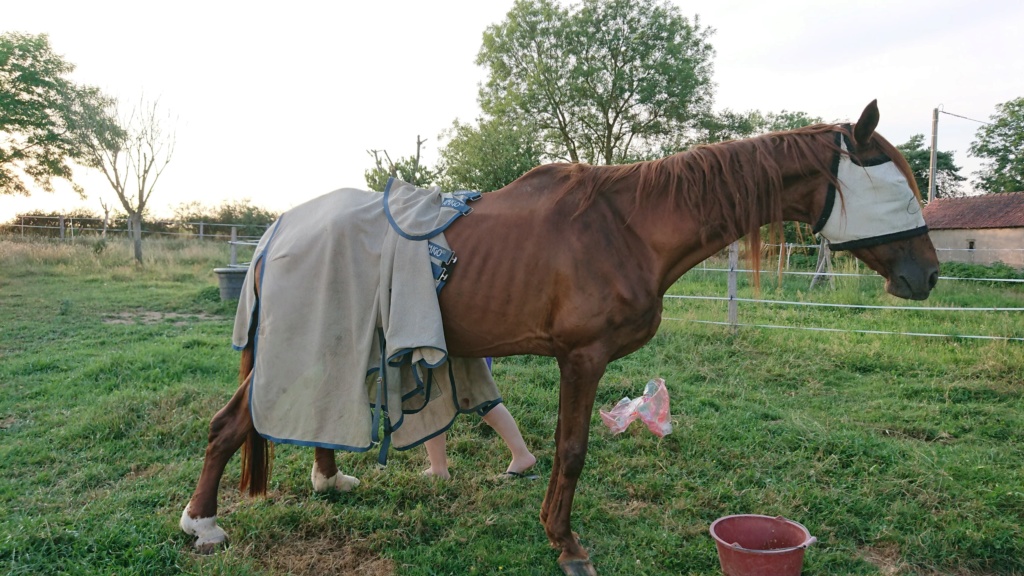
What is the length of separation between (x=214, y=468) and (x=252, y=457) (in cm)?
17

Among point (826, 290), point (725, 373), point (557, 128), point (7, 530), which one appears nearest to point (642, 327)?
point (7, 530)

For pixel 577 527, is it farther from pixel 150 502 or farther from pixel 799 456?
pixel 150 502

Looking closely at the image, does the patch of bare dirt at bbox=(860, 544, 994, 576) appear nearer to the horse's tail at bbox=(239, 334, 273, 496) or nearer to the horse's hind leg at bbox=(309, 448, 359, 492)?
the horse's hind leg at bbox=(309, 448, 359, 492)

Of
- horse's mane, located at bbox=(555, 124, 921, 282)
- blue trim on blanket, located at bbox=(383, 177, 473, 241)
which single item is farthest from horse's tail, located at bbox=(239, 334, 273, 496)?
horse's mane, located at bbox=(555, 124, 921, 282)

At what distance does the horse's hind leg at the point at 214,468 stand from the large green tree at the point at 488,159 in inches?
611

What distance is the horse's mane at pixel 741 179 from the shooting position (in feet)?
8.12

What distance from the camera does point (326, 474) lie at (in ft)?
10.4

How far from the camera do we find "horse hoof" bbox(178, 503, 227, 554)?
2.59 meters

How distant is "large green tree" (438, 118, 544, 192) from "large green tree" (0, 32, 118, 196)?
13659mm

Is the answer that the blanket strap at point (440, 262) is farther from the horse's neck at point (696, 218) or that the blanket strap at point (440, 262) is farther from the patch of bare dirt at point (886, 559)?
the patch of bare dirt at point (886, 559)

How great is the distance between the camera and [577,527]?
2908 mm

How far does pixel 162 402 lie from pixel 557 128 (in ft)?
77.0

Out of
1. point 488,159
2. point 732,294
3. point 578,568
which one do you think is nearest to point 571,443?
point 578,568

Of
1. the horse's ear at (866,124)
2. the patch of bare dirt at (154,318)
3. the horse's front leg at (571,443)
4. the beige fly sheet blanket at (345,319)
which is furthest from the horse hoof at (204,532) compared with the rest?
the patch of bare dirt at (154,318)
